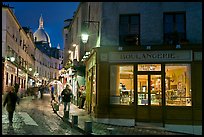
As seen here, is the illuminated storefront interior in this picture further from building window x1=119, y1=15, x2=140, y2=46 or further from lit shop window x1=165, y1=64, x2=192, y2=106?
building window x1=119, y1=15, x2=140, y2=46

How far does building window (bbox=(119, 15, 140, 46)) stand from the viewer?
15688mm

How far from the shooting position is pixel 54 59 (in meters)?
89.1

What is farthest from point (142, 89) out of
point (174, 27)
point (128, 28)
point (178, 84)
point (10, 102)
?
point (10, 102)

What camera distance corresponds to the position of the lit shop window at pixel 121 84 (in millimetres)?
15391

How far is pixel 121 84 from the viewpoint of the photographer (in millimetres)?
15617

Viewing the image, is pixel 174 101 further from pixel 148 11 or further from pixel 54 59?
pixel 54 59

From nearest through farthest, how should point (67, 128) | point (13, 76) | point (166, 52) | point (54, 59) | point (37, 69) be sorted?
point (67, 128) → point (166, 52) → point (13, 76) → point (37, 69) → point (54, 59)

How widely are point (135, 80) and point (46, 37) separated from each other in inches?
3503

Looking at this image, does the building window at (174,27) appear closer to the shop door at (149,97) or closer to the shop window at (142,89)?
the shop door at (149,97)

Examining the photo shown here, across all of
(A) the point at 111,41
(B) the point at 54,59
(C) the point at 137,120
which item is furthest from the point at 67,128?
(B) the point at 54,59

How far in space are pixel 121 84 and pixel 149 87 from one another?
1.46 metres

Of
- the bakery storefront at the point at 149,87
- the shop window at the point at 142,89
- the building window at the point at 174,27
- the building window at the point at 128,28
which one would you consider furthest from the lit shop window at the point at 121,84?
the building window at the point at 174,27

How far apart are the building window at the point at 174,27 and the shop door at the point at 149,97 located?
2008mm

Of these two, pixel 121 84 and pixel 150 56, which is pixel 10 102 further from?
pixel 150 56
